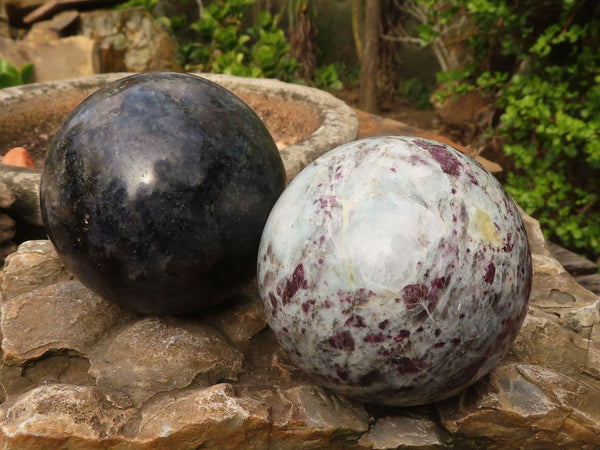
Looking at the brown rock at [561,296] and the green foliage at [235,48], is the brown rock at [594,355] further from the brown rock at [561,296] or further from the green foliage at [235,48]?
the green foliage at [235,48]

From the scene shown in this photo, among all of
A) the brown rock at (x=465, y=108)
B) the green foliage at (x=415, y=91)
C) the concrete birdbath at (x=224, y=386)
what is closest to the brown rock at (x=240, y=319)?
the concrete birdbath at (x=224, y=386)

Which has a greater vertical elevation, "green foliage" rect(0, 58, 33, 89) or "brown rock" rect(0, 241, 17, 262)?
"green foliage" rect(0, 58, 33, 89)

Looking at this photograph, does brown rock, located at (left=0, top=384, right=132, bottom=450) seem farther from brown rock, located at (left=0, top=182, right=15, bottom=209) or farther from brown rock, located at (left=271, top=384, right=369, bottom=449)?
brown rock, located at (left=0, top=182, right=15, bottom=209)

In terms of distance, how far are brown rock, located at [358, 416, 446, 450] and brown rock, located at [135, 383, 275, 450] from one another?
0.32 meters

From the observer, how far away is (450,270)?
168 cm

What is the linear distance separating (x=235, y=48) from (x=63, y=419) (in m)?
5.50

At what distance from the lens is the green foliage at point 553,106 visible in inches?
164

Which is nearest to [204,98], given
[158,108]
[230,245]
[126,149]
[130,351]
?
[158,108]

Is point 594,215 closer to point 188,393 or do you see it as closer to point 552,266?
point 552,266

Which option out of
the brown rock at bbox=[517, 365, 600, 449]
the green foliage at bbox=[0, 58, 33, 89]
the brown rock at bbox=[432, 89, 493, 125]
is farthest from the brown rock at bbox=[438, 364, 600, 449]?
the brown rock at bbox=[432, 89, 493, 125]

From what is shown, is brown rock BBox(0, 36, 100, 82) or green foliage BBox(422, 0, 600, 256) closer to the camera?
green foliage BBox(422, 0, 600, 256)

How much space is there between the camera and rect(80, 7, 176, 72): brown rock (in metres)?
6.23

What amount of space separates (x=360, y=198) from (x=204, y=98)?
2.36 feet

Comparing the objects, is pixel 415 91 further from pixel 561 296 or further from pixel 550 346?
pixel 550 346
